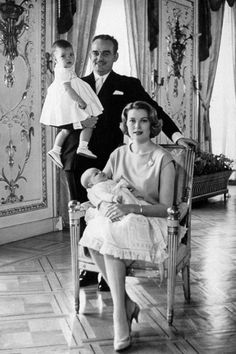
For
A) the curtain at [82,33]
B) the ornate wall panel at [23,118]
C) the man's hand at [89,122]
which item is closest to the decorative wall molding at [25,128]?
the ornate wall panel at [23,118]

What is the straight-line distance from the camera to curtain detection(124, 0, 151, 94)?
22.6 feet

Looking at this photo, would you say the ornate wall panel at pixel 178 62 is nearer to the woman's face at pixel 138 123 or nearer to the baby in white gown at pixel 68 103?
the baby in white gown at pixel 68 103

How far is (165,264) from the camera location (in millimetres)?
3049

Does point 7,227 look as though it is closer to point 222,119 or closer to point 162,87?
point 162,87

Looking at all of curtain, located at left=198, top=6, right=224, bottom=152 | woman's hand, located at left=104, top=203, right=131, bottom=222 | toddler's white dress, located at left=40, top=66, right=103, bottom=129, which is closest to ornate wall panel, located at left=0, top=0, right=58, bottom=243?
toddler's white dress, located at left=40, top=66, right=103, bottom=129

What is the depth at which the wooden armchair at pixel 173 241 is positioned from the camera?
3023mm

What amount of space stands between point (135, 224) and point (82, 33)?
3.46 meters

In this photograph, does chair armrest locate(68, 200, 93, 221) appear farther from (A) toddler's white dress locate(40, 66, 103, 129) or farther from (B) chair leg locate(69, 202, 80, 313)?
(A) toddler's white dress locate(40, 66, 103, 129)

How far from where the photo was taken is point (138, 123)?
3182 millimetres

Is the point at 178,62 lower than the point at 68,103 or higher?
higher

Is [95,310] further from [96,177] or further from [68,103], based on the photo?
[68,103]

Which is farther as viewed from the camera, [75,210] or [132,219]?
[75,210]

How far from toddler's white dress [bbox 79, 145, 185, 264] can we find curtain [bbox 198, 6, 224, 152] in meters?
5.64

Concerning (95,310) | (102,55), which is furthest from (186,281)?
(102,55)
